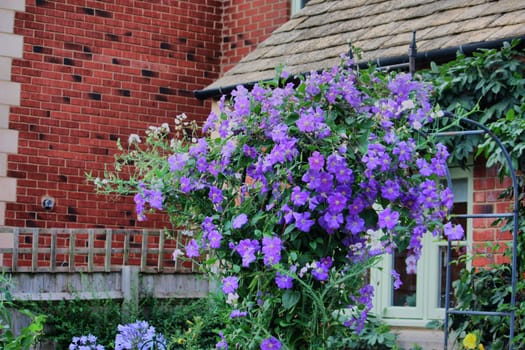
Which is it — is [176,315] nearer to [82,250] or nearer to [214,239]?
[82,250]

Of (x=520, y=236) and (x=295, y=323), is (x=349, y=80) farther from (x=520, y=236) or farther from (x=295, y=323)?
(x=520, y=236)

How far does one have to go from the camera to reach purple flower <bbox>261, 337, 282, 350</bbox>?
15.9ft

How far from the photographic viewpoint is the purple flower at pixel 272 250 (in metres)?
4.72

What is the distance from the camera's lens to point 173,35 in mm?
11195

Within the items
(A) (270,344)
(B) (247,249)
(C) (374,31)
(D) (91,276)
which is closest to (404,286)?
(C) (374,31)

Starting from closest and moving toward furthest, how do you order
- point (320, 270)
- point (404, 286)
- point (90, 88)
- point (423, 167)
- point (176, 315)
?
point (320, 270), point (423, 167), point (404, 286), point (176, 315), point (90, 88)

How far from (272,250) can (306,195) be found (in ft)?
0.99

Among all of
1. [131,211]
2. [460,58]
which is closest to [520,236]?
[460,58]

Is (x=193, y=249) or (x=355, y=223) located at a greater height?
(x=355, y=223)

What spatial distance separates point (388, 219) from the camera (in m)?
4.73

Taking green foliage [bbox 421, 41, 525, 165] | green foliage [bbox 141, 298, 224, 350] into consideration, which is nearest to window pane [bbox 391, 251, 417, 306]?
green foliage [bbox 421, 41, 525, 165]

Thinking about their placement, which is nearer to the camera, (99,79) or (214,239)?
(214,239)

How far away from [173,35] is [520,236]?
5.19 meters

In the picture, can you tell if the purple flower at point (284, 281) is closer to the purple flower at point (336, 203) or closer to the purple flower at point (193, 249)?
the purple flower at point (336, 203)
